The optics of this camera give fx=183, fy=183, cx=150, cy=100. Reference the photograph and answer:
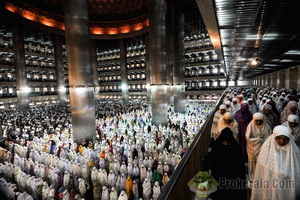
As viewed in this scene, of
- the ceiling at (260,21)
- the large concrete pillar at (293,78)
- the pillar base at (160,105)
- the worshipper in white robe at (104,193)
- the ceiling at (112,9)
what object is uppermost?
the ceiling at (112,9)

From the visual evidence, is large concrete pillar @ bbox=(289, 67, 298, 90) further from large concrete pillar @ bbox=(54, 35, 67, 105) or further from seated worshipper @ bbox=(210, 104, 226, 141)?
large concrete pillar @ bbox=(54, 35, 67, 105)

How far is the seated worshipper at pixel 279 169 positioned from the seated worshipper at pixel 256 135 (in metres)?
1.04

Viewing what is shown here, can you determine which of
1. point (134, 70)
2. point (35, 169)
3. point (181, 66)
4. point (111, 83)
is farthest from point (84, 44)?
point (111, 83)

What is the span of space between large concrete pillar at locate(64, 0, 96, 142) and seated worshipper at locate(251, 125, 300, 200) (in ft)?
34.2

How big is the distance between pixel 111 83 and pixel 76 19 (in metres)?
38.7

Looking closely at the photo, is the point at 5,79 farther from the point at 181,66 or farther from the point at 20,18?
the point at 181,66

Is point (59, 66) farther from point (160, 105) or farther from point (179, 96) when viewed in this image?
point (160, 105)

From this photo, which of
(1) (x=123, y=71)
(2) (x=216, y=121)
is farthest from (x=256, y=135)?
(1) (x=123, y=71)

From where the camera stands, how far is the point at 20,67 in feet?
87.5

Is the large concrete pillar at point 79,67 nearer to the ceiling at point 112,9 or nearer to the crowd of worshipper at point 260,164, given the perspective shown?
Result: the crowd of worshipper at point 260,164

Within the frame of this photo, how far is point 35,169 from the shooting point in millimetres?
6738

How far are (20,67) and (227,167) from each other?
104ft

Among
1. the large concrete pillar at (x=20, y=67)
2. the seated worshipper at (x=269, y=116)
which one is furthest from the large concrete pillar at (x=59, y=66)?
the seated worshipper at (x=269, y=116)

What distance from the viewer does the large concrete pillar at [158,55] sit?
15298 mm
